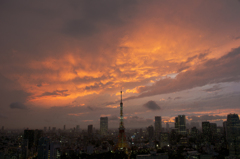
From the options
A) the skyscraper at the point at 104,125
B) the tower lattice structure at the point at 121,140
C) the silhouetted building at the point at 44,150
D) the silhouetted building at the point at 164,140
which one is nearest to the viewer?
the silhouetted building at the point at 44,150

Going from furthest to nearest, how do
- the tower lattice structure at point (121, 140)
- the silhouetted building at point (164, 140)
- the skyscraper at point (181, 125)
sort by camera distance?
the skyscraper at point (181, 125) < the silhouetted building at point (164, 140) < the tower lattice structure at point (121, 140)

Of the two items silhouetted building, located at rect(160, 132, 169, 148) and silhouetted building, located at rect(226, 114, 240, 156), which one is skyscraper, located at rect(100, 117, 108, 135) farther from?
silhouetted building, located at rect(226, 114, 240, 156)

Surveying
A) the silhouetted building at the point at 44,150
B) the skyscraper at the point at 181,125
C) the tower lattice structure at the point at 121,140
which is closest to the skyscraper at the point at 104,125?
the skyscraper at the point at 181,125

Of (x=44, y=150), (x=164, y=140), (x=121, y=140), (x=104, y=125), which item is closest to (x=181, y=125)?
(x=164, y=140)

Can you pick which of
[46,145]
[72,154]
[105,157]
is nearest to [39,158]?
[46,145]

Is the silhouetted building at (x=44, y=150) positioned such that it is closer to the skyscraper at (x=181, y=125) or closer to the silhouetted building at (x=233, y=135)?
the silhouetted building at (x=233, y=135)

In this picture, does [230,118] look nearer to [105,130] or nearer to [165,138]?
[165,138]

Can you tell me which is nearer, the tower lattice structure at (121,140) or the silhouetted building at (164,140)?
the tower lattice structure at (121,140)

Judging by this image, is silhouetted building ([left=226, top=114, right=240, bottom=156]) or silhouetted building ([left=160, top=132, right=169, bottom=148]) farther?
silhouetted building ([left=160, top=132, right=169, bottom=148])

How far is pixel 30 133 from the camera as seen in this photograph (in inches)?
1663

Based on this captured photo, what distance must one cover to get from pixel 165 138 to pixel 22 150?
32781 mm

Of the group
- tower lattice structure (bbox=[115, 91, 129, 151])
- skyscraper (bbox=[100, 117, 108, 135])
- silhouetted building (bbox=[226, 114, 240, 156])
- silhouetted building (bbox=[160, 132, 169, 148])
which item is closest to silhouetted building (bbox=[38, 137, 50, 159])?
tower lattice structure (bbox=[115, 91, 129, 151])

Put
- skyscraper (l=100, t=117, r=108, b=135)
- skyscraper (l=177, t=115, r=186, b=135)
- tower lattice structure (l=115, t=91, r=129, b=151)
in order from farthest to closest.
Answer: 1. skyscraper (l=100, t=117, r=108, b=135)
2. skyscraper (l=177, t=115, r=186, b=135)
3. tower lattice structure (l=115, t=91, r=129, b=151)

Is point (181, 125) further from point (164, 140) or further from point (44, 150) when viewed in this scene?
point (44, 150)
